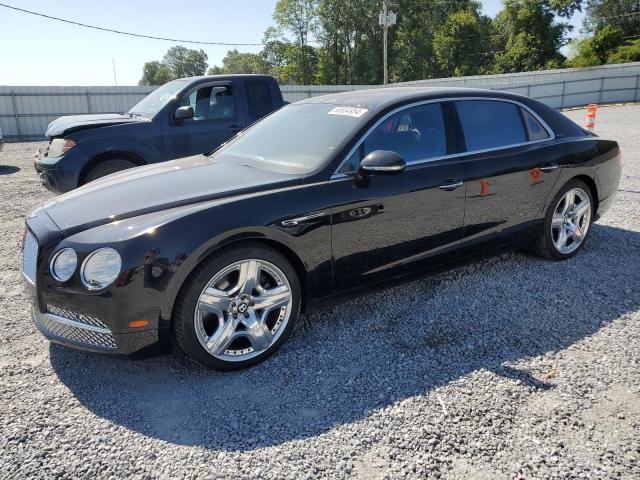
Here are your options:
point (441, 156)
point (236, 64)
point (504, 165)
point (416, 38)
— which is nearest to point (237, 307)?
point (441, 156)

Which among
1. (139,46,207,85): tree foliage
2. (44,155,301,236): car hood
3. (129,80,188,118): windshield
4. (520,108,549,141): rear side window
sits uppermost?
(139,46,207,85): tree foliage

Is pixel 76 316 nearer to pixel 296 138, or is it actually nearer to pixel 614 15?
pixel 296 138

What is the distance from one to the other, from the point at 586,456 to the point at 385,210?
1.80 metres

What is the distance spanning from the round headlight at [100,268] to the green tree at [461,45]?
53873mm

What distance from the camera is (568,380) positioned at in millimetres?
2852

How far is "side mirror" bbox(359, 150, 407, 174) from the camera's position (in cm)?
318

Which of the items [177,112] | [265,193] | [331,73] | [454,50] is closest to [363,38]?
[331,73]

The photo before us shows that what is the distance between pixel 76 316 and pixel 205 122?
4.89m

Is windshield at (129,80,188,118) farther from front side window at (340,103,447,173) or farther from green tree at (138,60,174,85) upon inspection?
green tree at (138,60,174,85)

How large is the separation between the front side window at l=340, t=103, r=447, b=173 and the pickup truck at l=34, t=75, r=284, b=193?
13.3 feet

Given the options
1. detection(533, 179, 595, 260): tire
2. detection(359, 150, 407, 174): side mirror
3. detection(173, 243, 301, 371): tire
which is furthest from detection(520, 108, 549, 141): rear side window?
detection(173, 243, 301, 371): tire

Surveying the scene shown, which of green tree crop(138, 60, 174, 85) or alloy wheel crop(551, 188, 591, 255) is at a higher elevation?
green tree crop(138, 60, 174, 85)

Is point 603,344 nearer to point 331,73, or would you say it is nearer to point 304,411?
point 304,411

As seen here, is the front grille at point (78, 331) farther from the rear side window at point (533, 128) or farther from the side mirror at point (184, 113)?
the side mirror at point (184, 113)
